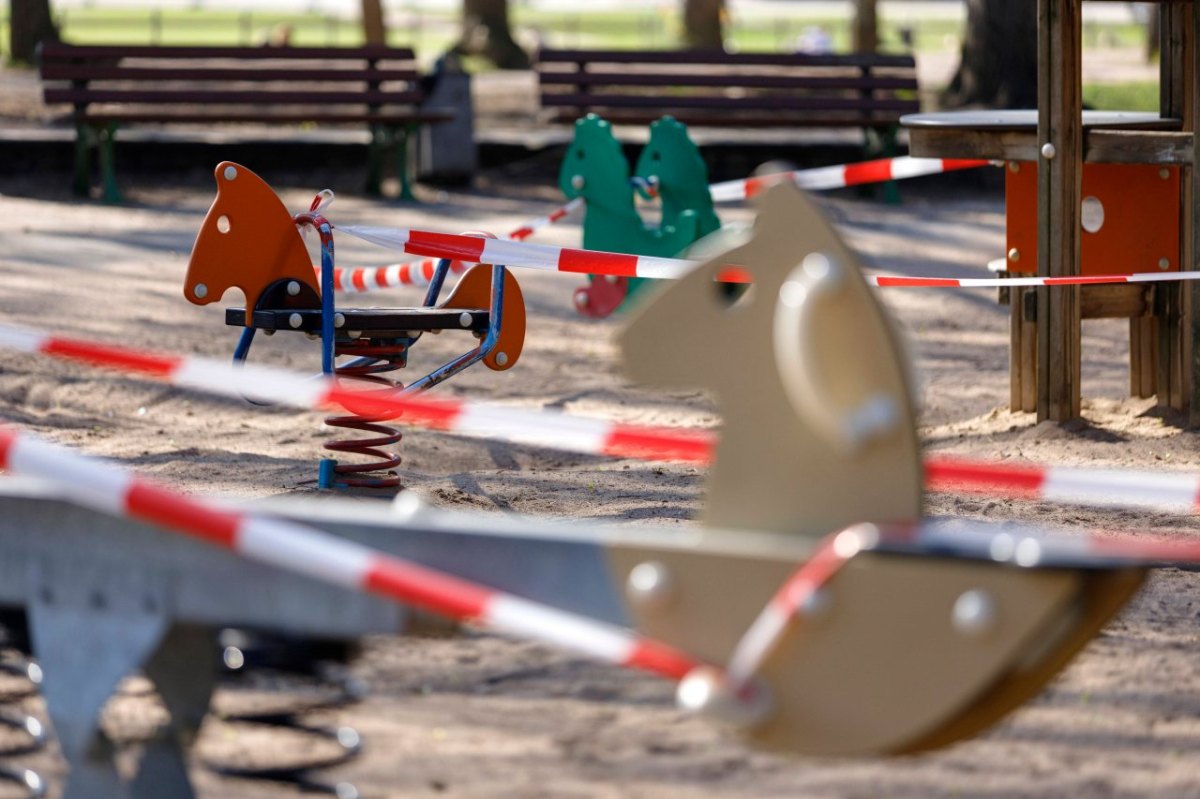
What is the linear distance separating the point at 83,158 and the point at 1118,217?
29.8ft

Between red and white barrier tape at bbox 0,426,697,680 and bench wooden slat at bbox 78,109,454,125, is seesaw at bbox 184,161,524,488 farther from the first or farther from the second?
bench wooden slat at bbox 78,109,454,125

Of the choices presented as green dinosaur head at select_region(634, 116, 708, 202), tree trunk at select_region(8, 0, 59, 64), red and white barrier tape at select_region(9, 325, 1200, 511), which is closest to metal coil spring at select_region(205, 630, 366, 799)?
red and white barrier tape at select_region(9, 325, 1200, 511)

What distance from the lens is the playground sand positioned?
3.41 meters

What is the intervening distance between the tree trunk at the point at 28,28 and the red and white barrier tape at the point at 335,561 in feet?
78.7

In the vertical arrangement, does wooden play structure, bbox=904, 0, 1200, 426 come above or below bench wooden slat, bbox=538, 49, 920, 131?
below

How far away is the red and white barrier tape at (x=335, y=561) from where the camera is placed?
2400 mm

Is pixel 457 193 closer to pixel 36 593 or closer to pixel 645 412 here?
pixel 645 412

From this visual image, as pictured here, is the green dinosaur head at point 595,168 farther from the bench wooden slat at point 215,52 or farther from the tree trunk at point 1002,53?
the tree trunk at point 1002,53

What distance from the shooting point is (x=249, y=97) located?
564 inches

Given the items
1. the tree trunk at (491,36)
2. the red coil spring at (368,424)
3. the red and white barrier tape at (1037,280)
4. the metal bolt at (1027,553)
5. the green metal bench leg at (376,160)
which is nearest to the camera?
the metal bolt at (1027,553)

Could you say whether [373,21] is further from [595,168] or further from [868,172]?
[868,172]

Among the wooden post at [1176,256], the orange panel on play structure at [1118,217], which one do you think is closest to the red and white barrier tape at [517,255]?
the orange panel on play structure at [1118,217]

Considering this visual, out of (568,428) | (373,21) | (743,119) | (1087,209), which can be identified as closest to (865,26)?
→ (373,21)

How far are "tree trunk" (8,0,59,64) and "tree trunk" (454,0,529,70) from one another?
698cm
